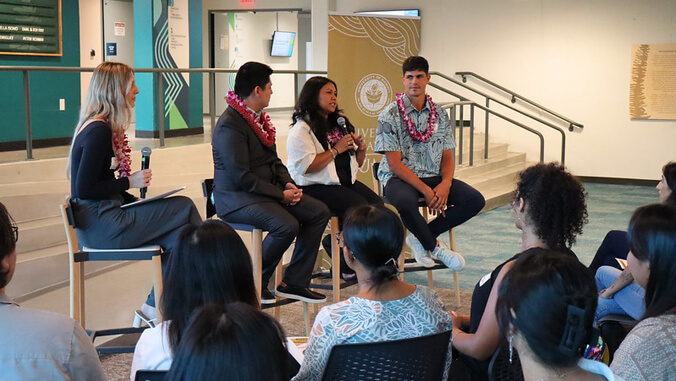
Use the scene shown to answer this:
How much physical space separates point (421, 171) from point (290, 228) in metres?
1.22

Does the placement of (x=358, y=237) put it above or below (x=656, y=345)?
above

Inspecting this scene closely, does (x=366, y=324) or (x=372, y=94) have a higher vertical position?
(x=372, y=94)

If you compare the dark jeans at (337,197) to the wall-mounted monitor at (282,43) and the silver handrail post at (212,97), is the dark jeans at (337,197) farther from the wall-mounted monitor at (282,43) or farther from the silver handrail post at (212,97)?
the wall-mounted monitor at (282,43)

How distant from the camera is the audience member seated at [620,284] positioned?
2.83 m

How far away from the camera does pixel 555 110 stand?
430 inches

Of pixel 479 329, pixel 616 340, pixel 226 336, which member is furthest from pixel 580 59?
pixel 226 336

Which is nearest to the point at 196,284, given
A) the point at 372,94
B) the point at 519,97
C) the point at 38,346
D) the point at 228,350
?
the point at 38,346

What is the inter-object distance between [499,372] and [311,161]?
7.71ft

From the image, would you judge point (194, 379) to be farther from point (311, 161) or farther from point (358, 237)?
point (311, 161)

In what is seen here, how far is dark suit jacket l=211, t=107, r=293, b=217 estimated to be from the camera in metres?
3.69

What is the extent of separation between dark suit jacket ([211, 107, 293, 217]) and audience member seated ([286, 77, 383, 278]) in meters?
0.44

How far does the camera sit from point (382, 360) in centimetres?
190

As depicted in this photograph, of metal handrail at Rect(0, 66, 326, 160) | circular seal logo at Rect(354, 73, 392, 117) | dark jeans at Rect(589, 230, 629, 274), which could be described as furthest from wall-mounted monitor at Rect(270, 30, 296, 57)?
dark jeans at Rect(589, 230, 629, 274)

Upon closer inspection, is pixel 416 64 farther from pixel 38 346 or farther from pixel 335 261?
pixel 38 346
